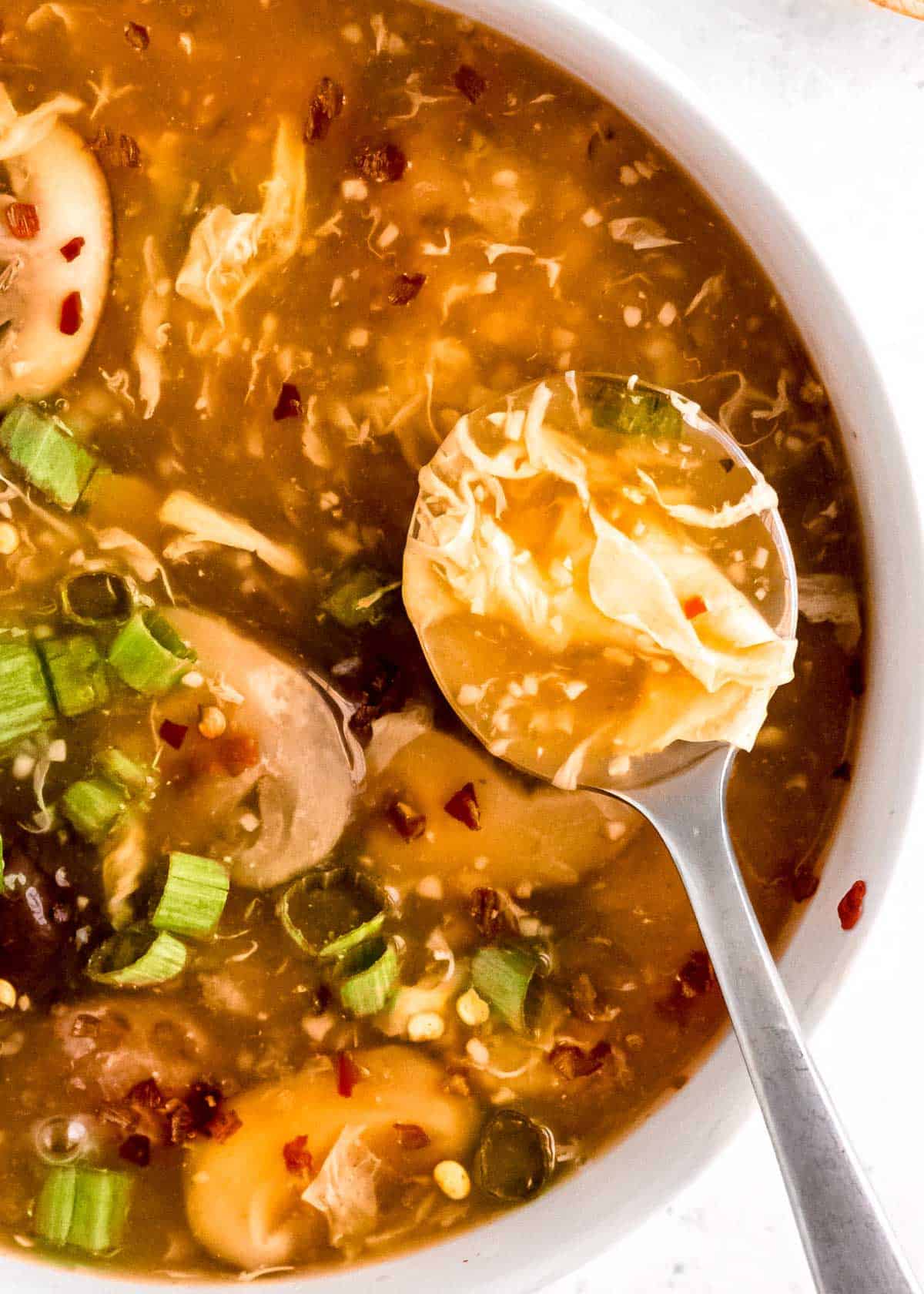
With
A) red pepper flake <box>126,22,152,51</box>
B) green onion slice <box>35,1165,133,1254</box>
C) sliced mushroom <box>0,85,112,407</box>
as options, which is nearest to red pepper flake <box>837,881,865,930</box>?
green onion slice <box>35,1165,133,1254</box>

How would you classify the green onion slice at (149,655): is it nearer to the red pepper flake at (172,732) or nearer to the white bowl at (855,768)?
the red pepper flake at (172,732)

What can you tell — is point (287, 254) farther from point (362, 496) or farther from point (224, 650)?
point (224, 650)

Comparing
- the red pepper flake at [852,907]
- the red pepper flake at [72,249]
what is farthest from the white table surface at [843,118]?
the red pepper flake at [72,249]

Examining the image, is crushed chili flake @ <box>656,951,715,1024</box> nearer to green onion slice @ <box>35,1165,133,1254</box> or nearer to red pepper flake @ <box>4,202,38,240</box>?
green onion slice @ <box>35,1165,133,1254</box>

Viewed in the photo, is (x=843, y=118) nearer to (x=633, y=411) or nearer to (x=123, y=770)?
(x=633, y=411)

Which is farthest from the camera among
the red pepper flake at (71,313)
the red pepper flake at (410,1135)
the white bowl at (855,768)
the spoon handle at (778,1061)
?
the red pepper flake at (410,1135)

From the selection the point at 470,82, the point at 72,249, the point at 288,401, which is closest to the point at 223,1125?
the point at 288,401
